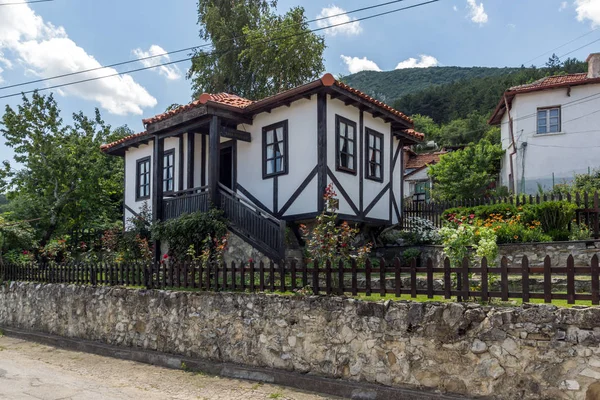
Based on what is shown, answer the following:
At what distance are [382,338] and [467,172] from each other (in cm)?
1898

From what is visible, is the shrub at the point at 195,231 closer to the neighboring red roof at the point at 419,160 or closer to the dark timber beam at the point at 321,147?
the dark timber beam at the point at 321,147

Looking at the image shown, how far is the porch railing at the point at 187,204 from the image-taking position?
12023 mm

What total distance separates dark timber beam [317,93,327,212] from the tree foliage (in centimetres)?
1350

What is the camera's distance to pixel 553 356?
5.21m

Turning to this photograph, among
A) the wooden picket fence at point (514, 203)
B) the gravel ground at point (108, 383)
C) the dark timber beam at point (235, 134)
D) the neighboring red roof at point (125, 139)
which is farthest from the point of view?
the neighboring red roof at point (125, 139)

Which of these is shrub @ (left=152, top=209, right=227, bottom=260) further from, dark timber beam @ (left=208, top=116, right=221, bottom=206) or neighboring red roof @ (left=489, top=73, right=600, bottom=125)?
neighboring red roof @ (left=489, top=73, right=600, bottom=125)

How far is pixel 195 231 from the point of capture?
11.2 meters

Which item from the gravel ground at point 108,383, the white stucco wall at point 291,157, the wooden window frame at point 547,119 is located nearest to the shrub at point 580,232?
the white stucco wall at point 291,157

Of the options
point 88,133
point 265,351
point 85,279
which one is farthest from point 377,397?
point 88,133

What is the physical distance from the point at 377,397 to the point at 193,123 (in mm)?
8686

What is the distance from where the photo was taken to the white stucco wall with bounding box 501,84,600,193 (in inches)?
831

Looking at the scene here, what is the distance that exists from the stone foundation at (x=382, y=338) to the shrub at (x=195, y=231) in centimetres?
210

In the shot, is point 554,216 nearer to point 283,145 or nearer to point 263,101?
point 283,145

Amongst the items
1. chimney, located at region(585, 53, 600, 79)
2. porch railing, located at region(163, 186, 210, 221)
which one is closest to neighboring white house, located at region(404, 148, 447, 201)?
chimney, located at region(585, 53, 600, 79)
